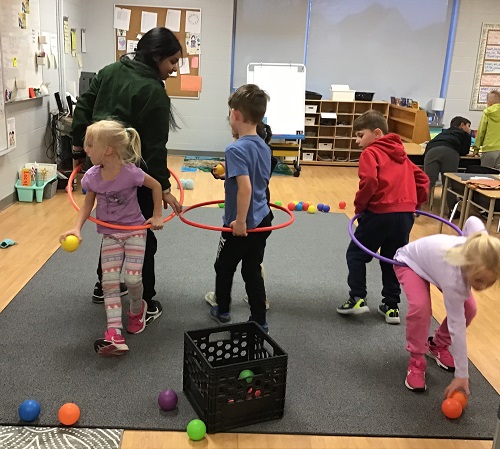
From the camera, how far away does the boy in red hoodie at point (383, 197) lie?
2.95 m

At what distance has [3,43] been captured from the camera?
16.4 ft

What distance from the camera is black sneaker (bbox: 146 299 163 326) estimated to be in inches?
120

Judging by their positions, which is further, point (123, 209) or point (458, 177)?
point (458, 177)

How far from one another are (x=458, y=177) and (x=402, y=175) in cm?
252

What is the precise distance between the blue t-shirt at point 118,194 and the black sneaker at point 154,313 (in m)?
0.63

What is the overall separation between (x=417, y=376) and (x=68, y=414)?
1.54 metres

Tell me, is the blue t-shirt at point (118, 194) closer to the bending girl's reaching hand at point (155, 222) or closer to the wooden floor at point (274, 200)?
the bending girl's reaching hand at point (155, 222)

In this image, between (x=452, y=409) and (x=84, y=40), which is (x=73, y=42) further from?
(x=452, y=409)

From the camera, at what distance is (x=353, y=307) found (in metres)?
3.24

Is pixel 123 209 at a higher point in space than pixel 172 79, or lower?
lower

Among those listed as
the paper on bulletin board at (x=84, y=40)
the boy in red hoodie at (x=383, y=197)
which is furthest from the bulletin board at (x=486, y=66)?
the boy in red hoodie at (x=383, y=197)

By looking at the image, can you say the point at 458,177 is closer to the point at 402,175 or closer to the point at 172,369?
the point at 402,175

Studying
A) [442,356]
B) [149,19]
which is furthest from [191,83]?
[442,356]

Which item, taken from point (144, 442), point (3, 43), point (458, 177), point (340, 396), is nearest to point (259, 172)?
point (340, 396)
